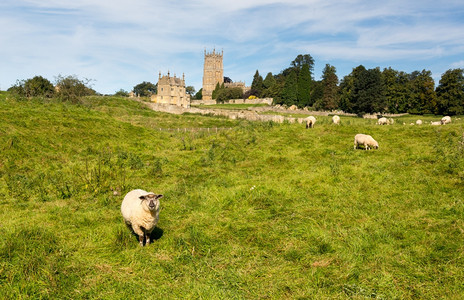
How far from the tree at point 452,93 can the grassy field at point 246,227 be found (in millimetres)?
53974

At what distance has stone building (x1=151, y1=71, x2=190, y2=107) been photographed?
278 feet

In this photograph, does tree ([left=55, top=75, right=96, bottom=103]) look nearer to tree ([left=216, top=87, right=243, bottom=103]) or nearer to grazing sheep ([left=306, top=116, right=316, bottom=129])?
grazing sheep ([left=306, top=116, right=316, bottom=129])

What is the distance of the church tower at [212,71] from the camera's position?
5896 inches

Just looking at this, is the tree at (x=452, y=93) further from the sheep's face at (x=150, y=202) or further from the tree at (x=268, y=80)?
the sheep's face at (x=150, y=202)

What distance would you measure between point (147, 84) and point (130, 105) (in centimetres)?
11298

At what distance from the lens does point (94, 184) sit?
37.3 ft

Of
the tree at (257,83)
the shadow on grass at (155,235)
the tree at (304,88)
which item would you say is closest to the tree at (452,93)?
the tree at (304,88)

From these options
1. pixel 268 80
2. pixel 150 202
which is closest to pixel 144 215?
pixel 150 202

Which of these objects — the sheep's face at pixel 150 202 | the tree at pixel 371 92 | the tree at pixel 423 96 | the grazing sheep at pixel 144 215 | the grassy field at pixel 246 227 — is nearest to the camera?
the grassy field at pixel 246 227

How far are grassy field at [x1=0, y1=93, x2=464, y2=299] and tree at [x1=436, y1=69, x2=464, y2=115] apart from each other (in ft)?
177

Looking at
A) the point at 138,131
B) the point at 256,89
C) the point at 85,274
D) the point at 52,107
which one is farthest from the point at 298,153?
the point at 256,89

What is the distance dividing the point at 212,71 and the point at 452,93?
375 ft

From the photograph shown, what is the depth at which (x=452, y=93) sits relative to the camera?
56906 millimetres

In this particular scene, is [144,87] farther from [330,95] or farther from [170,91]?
[330,95]
